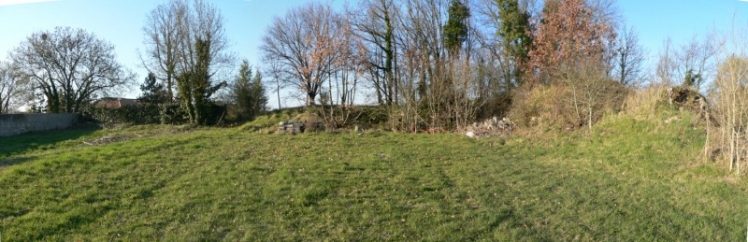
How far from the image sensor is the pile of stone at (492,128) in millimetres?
15078

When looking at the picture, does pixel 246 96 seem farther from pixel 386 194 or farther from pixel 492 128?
pixel 386 194

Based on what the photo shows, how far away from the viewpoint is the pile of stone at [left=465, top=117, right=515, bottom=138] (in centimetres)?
1508

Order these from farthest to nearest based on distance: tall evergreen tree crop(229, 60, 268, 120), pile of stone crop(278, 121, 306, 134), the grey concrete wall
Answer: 1. tall evergreen tree crop(229, 60, 268, 120)
2. the grey concrete wall
3. pile of stone crop(278, 121, 306, 134)

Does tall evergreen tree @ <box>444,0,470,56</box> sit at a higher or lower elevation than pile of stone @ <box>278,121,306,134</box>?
higher

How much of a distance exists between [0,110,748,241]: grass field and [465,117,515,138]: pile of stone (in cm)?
390

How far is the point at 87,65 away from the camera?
1120 inches

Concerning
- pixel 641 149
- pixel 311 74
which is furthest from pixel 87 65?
pixel 641 149

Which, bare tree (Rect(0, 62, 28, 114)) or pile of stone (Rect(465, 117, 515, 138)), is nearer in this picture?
pile of stone (Rect(465, 117, 515, 138))

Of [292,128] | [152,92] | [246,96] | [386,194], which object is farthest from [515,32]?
[152,92]

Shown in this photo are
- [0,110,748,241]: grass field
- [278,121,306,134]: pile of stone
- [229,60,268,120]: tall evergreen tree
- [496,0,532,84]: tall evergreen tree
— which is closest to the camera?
[0,110,748,241]: grass field

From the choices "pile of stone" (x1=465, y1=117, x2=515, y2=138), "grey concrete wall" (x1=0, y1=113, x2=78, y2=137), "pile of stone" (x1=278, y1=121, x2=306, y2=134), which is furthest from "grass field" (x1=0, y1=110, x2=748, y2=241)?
"grey concrete wall" (x1=0, y1=113, x2=78, y2=137)

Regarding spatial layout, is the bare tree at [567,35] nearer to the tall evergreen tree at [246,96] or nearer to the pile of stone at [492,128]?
the pile of stone at [492,128]

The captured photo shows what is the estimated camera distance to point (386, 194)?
6.82m

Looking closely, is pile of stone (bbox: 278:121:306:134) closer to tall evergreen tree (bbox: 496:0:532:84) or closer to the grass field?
the grass field
